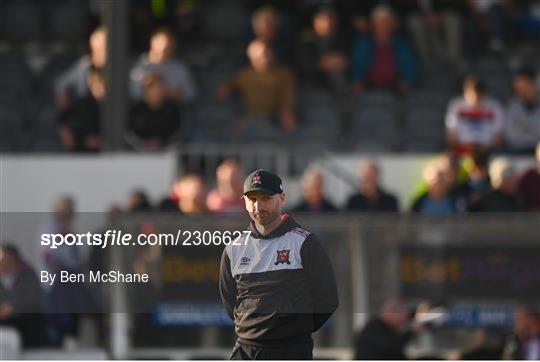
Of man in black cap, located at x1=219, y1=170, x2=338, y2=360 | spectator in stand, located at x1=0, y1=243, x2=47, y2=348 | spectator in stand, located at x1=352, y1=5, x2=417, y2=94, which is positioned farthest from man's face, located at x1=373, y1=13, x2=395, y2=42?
man in black cap, located at x1=219, y1=170, x2=338, y2=360

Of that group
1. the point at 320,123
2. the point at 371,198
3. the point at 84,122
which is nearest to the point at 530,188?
the point at 371,198

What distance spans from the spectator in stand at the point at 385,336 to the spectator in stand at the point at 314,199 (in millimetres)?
1086

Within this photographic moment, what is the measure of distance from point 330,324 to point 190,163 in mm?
2902

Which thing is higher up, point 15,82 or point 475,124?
point 15,82

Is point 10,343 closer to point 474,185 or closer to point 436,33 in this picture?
point 474,185

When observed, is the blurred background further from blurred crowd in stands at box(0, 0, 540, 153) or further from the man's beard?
the man's beard

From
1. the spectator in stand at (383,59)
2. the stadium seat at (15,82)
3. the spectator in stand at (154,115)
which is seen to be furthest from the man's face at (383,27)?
the stadium seat at (15,82)

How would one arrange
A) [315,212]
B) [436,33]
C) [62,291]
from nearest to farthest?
[62,291]
[315,212]
[436,33]

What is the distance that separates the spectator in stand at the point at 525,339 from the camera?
41.7ft

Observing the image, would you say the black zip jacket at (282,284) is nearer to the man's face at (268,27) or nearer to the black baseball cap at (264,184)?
the black baseball cap at (264,184)

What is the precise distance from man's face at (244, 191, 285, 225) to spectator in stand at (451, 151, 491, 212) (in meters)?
5.33

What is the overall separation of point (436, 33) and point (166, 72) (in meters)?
2.94

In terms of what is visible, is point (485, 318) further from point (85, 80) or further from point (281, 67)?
point (85, 80)

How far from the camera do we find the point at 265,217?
852 centimetres
